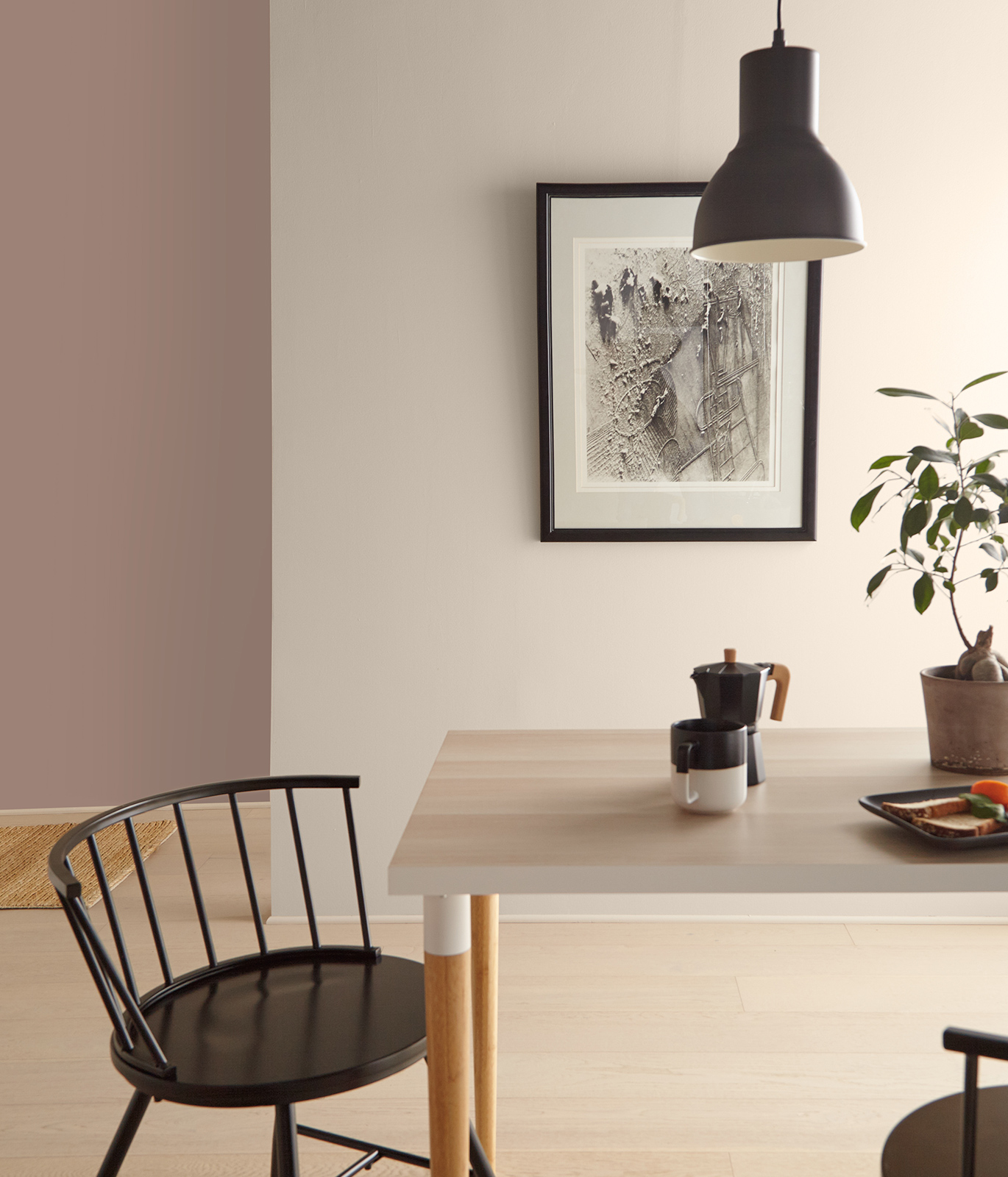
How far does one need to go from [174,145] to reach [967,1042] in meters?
4.22

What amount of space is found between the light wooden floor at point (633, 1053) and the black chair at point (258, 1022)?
508 millimetres

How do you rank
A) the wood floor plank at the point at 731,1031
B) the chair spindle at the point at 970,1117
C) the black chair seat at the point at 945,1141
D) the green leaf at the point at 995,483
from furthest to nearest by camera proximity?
the wood floor plank at the point at 731,1031 → the green leaf at the point at 995,483 → the black chair seat at the point at 945,1141 → the chair spindle at the point at 970,1117

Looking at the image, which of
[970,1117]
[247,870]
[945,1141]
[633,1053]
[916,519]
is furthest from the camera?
[633,1053]

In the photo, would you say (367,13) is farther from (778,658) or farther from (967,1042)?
(967,1042)

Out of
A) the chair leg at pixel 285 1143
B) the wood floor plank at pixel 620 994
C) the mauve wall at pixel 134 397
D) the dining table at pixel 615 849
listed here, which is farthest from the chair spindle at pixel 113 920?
the mauve wall at pixel 134 397

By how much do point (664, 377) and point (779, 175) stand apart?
1.44 metres

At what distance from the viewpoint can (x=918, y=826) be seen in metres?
1.37

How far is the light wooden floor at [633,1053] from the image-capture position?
203cm

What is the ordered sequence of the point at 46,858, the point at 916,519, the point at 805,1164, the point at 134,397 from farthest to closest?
1. the point at 134,397
2. the point at 46,858
3. the point at 805,1164
4. the point at 916,519

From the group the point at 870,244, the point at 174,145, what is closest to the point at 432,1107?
the point at 870,244

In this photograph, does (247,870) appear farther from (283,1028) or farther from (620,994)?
(620,994)

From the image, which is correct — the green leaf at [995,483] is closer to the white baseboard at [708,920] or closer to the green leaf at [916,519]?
the green leaf at [916,519]

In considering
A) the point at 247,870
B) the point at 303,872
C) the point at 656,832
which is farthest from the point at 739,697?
the point at 247,870

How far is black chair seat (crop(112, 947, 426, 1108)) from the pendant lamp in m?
1.22
